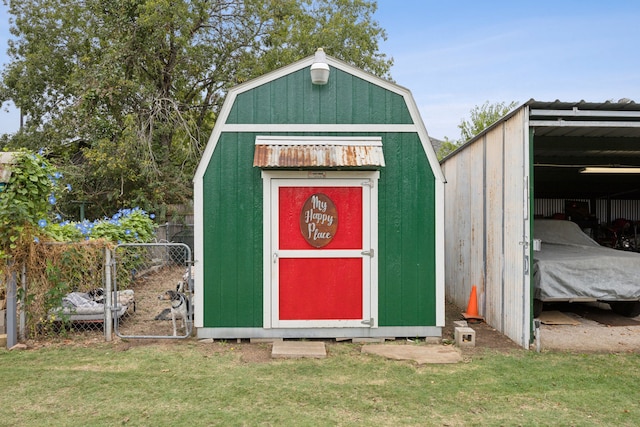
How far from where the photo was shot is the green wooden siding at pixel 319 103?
5781mm

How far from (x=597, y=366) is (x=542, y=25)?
11186mm

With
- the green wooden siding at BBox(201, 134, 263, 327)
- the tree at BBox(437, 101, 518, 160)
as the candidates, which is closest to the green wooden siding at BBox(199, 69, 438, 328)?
the green wooden siding at BBox(201, 134, 263, 327)

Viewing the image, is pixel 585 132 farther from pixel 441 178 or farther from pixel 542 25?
pixel 542 25

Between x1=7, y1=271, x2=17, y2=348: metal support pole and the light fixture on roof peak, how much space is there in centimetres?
420

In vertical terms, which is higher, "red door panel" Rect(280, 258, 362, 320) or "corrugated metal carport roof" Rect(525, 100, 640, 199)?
"corrugated metal carport roof" Rect(525, 100, 640, 199)

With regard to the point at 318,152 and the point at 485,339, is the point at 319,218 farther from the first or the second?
the point at 485,339

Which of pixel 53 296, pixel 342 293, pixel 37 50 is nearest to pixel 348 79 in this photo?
pixel 342 293

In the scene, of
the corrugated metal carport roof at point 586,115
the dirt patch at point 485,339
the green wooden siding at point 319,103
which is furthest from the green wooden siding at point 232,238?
the corrugated metal carport roof at point 586,115

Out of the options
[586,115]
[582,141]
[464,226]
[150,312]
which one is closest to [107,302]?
[150,312]

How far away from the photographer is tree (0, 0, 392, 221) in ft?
48.2

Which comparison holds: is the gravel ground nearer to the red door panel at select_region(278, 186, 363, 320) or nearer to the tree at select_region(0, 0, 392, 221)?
the red door panel at select_region(278, 186, 363, 320)

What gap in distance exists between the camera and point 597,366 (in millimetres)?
4863

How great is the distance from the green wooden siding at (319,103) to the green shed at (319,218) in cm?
1

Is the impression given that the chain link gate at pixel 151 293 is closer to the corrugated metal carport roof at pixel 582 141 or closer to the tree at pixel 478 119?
the corrugated metal carport roof at pixel 582 141
